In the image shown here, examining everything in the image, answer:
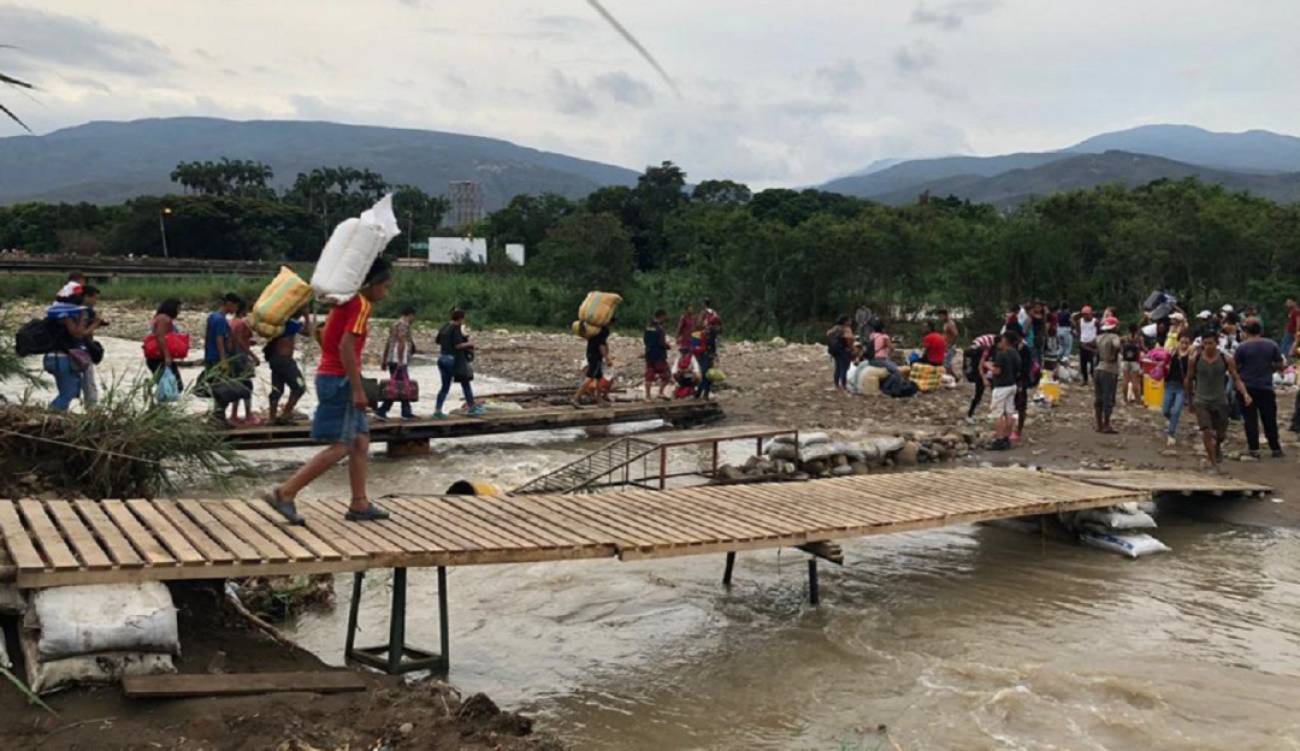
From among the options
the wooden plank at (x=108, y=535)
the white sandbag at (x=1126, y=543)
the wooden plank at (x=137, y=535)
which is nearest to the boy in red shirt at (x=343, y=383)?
the wooden plank at (x=137, y=535)

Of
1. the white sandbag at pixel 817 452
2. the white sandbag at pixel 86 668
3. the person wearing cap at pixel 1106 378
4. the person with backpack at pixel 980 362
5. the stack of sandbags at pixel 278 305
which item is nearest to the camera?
the white sandbag at pixel 86 668

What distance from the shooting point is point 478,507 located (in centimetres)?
802

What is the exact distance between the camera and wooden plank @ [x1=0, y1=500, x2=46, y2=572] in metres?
5.35

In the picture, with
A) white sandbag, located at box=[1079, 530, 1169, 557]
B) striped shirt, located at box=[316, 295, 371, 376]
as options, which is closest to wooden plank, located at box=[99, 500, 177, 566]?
striped shirt, located at box=[316, 295, 371, 376]

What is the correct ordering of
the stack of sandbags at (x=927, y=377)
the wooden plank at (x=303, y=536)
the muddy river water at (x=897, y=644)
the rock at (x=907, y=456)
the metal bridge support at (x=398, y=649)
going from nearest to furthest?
the wooden plank at (x=303, y=536)
the muddy river water at (x=897, y=644)
the metal bridge support at (x=398, y=649)
the rock at (x=907, y=456)
the stack of sandbags at (x=927, y=377)

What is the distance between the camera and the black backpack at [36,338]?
10.3m

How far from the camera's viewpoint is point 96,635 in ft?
17.0

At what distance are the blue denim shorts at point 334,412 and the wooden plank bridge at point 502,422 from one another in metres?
6.57

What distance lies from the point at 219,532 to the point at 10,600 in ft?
3.84

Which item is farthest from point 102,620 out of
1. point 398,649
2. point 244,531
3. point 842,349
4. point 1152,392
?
point 842,349

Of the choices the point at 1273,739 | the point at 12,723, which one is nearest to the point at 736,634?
the point at 1273,739

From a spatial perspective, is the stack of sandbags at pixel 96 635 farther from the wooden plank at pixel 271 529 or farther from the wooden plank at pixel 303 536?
the wooden plank at pixel 303 536

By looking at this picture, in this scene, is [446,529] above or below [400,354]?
below

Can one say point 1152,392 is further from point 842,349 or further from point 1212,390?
point 842,349
